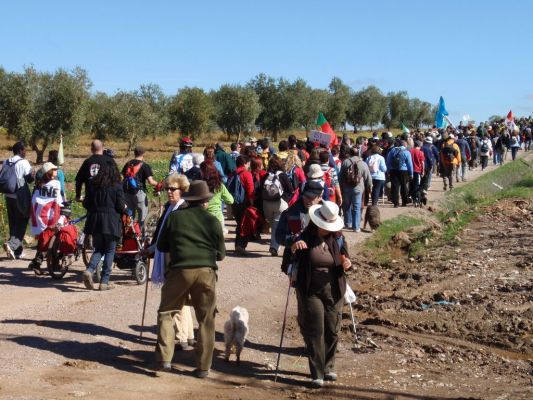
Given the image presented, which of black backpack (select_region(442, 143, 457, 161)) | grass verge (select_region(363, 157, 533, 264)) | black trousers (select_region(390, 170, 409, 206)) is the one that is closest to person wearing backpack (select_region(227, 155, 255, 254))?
grass verge (select_region(363, 157, 533, 264))

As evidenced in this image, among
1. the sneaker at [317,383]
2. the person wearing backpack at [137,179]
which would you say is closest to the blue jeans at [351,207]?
the person wearing backpack at [137,179]

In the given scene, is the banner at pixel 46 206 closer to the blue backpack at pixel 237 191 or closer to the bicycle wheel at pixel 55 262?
the bicycle wheel at pixel 55 262

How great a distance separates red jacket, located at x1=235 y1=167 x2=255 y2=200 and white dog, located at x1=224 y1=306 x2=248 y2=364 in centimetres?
573

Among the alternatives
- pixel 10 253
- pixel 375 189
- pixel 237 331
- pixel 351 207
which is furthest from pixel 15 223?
pixel 375 189

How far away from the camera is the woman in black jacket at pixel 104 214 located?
11.0m

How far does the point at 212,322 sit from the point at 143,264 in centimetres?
438

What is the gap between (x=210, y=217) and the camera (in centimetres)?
776

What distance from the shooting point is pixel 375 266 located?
50.8 feet

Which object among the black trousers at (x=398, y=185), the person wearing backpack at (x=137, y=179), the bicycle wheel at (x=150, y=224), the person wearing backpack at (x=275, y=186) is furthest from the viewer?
the black trousers at (x=398, y=185)

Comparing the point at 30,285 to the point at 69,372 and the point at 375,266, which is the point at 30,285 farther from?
the point at 375,266

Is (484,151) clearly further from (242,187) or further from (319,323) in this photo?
(319,323)

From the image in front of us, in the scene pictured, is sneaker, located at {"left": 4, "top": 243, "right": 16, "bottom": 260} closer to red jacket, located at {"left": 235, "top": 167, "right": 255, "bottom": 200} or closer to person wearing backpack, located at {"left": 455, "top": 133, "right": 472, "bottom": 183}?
red jacket, located at {"left": 235, "top": 167, "right": 255, "bottom": 200}

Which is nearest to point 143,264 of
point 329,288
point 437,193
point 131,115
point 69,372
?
point 69,372

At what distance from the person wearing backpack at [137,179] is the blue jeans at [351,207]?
5204 millimetres
